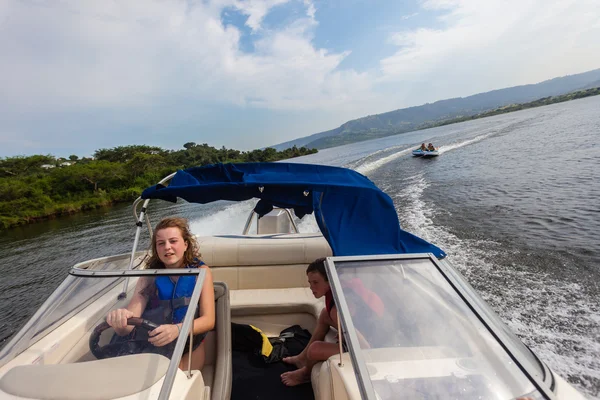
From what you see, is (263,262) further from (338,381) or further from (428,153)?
(428,153)

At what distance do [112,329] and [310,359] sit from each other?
1.37 m

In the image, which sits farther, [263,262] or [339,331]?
[263,262]

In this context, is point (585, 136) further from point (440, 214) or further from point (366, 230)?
point (366, 230)

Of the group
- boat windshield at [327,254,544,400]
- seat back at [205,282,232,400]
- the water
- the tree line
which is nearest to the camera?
boat windshield at [327,254,544,400]

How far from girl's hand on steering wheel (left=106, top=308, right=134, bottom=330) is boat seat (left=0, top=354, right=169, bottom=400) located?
0.22 m

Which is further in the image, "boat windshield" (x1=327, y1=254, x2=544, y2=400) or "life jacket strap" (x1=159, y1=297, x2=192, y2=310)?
"life jacket strap" (x1=159, y1=297, x2=192, y2=310)

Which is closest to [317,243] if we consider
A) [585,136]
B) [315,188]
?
[315,188]

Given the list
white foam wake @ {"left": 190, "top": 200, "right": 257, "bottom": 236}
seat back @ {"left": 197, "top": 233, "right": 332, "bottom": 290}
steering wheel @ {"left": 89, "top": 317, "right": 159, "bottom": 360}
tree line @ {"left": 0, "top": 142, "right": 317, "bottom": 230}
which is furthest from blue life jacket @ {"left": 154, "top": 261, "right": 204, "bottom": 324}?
tree line @ {"left": 0, "top": 142, "right": 317, "bottom": 230}

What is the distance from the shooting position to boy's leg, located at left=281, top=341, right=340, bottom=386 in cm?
211

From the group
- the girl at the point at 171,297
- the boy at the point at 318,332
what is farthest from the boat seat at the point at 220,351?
the boy at the point at 318,332

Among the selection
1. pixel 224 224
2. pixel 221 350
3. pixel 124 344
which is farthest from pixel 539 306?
pixel 224 224

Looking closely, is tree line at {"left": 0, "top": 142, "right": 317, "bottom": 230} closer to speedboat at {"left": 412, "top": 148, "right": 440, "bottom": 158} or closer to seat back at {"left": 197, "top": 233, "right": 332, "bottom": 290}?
seat back at {"left": 197, "top": 233, "right": 332, "bottom": 290}

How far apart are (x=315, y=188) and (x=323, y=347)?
116 centimetres

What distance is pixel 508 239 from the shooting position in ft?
22.1
